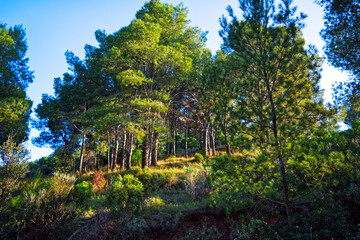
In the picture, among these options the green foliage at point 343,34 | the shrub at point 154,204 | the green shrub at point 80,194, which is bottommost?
the shrub at point 154,204

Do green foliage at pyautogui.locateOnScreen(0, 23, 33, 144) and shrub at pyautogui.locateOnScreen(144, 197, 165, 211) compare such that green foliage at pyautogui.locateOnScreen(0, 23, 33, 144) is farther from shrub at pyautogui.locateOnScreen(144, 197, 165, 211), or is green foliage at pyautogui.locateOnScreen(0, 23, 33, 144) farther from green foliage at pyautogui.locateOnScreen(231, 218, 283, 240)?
green foliage at pyautogui.locateOnScreen(231, 218, 283, 240)

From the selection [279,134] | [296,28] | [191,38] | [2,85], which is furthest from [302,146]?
[2,85]

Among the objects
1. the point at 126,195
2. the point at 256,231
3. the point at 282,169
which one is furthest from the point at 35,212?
the point at 282,169

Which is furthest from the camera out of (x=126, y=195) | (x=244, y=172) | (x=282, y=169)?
(x=126, y=195)

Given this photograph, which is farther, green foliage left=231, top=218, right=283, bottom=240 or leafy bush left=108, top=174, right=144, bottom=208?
leafy bush left=108, top=174, right=144, bottom=208

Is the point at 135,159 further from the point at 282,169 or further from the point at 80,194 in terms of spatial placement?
the point at 282,169

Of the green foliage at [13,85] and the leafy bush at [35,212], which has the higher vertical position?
the green foliage at [13,85]

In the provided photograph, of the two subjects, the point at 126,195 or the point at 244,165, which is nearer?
the point at 244,165

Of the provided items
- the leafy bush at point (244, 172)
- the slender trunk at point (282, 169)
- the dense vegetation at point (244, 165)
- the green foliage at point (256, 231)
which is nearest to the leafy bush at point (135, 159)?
the dense vegetation at point (244, 165)

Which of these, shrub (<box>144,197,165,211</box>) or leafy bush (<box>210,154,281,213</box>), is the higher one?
leafy bush (<box>210,154,281,213</box>)

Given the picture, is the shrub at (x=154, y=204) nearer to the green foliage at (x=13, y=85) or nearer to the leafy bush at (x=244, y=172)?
the leafy bush at (x=244, y=172)

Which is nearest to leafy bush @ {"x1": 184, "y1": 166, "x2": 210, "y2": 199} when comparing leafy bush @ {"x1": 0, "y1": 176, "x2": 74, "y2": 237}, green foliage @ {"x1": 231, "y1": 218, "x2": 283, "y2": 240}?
green foliage @ {"x1": 231, "y1": 218, "x2": 283, "y2": 240}

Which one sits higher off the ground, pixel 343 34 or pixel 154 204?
pixel 343 34

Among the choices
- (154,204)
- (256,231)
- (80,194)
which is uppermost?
(80,194)
